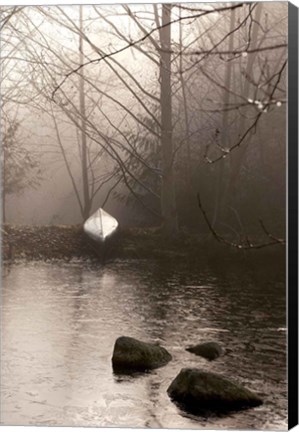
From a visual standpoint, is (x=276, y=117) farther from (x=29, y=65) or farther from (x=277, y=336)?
(x=29, y=65)

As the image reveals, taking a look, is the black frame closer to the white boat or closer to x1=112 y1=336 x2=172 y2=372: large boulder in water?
x1=112 y1=336 x2=172 y2=372: large boulder in water

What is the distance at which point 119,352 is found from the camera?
358 cm

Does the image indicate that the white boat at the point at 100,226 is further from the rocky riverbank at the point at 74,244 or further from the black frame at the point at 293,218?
the black frame at the point at 293,218

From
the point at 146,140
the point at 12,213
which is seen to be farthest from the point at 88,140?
the point at 12,213

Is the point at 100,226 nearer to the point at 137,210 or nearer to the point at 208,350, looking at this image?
the point at 137,210

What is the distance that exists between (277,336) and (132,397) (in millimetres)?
750

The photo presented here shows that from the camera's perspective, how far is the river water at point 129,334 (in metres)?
3.51

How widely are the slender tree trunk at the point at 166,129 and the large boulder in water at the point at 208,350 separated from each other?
0.61 m

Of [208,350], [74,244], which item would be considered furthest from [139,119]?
[208,350]

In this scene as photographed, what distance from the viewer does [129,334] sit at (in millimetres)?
3646

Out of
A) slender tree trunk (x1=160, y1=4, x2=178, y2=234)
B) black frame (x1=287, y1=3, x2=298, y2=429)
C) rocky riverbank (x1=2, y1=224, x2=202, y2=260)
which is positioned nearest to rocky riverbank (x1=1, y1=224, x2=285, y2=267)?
rocky riverbank (x1=2, y1=224, x2=202, y2=260)

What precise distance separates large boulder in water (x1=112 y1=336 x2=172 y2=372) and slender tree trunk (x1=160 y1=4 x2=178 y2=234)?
62cm

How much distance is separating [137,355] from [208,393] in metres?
0.38

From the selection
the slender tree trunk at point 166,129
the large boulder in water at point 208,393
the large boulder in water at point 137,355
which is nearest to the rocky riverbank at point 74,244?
the slender tree trunk at point 166,129
